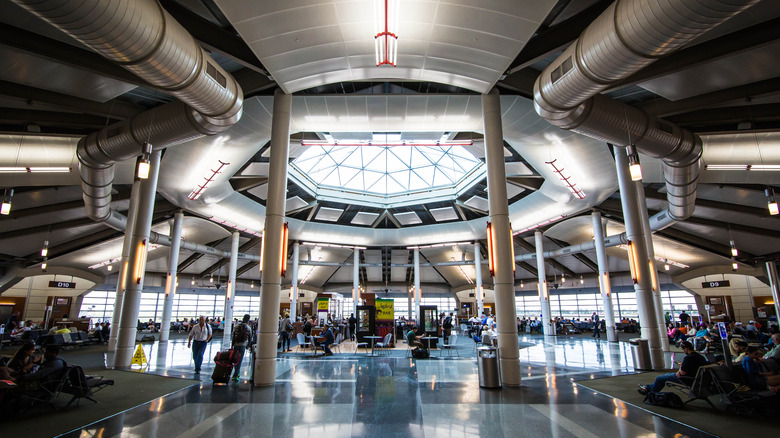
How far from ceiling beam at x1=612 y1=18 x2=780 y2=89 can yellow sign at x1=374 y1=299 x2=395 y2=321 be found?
47.6 ft

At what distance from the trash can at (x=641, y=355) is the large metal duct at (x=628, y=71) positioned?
17.0ft

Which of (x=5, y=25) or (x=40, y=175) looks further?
(x=40, y=175)

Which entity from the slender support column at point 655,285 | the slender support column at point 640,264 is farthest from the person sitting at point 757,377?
the slender support column at point 655,285

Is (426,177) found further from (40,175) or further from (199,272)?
(199,272)

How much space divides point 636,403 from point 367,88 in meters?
10.6

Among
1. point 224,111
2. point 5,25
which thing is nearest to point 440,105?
point 224,111

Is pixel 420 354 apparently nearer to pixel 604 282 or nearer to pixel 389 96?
pixel 389 96

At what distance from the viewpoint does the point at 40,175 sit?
40.0 feet

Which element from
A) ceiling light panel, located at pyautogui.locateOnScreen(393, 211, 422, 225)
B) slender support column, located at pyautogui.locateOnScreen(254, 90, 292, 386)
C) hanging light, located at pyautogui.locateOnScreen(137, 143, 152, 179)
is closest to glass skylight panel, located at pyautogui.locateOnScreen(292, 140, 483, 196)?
ceiling light panel, located at pyautogui.locateOnScreen(393, 211, 422, 225)

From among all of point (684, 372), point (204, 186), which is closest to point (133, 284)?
point (204, 186)

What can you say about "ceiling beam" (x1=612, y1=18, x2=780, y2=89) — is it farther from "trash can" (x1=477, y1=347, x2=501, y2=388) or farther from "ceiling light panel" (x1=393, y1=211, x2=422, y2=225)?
"ceiling light panel" (x1=393, y1=211, x2=422, y2=225)

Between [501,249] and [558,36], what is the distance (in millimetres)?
5407

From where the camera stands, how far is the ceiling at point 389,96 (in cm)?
782

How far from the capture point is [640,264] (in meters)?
12.1
